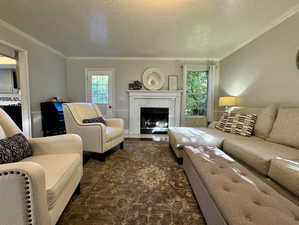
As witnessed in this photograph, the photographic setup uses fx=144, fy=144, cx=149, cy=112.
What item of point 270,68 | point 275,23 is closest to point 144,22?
point 275,23

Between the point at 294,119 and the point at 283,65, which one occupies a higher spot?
the point at 283,65

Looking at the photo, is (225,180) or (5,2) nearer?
(225,180)

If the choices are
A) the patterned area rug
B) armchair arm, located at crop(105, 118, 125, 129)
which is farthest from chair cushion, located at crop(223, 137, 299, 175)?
armchair arm, located at crop(105, 118, 125, 129)

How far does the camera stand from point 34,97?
10.3 feet

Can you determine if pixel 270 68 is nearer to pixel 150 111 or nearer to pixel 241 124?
pixel 241 124

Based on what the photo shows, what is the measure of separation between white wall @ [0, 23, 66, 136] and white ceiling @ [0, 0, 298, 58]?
221 millimetres

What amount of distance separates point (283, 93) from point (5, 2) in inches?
165

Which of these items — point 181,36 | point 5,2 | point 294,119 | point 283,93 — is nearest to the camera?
point 294,119

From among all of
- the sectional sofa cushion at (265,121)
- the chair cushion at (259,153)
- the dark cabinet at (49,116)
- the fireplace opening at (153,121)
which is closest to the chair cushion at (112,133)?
the dark cabinet at (49,116)

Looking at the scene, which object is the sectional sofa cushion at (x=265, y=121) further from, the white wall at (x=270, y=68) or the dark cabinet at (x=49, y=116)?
the dark cabinet at (x=49, y=116)

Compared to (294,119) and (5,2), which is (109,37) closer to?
(5,2)

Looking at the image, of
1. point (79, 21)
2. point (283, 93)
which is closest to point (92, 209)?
point (79, 21)

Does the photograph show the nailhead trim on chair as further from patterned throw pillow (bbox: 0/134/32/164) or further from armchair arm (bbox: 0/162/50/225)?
patterned throw pillow (bbox: 0/134/32/164)

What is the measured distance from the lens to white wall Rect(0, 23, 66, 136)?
2.69 meters
